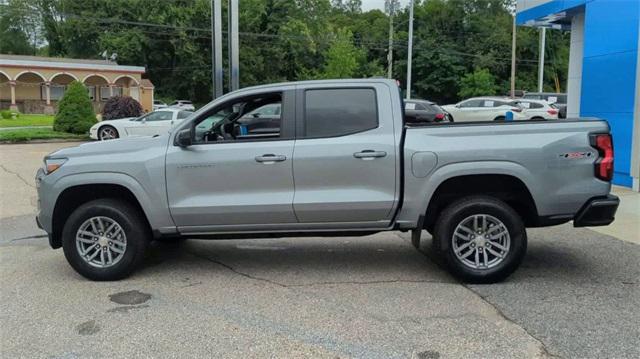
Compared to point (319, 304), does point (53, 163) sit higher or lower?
higher

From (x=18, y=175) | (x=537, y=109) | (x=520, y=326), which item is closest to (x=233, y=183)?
(x=520, y=326)

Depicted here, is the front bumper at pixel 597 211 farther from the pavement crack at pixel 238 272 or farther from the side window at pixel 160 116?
the side window at pixel 160 116

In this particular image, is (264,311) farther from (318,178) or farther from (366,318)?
(318,178)

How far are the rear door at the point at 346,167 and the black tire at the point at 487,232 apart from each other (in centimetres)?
56

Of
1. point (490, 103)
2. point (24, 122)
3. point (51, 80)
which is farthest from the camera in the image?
point (51, 80)

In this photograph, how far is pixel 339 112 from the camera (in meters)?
5.54

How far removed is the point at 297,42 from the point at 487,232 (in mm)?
51427

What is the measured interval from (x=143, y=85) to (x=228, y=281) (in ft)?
154

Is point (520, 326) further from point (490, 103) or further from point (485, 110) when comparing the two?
point (490, 103)

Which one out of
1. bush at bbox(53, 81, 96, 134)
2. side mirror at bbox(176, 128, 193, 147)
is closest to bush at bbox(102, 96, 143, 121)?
bush at bbox(53, 81, 96, 134)

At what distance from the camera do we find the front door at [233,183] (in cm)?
538

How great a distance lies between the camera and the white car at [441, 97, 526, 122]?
2648cm

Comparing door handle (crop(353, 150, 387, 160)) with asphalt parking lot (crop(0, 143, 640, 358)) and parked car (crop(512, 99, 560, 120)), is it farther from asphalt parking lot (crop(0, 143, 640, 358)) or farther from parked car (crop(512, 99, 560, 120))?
A: parked car (crop(512, 99, 560, 120))

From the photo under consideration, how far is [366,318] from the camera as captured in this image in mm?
4543
